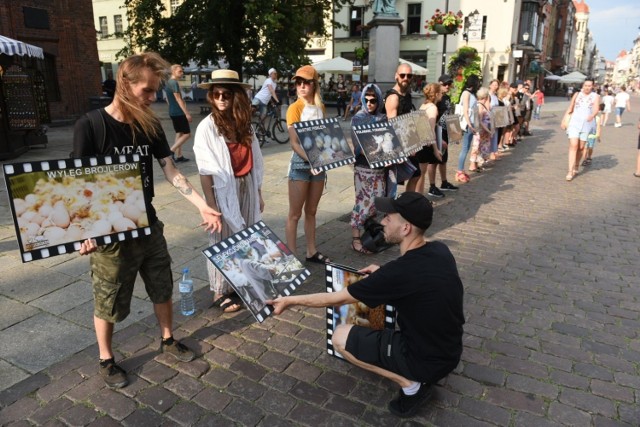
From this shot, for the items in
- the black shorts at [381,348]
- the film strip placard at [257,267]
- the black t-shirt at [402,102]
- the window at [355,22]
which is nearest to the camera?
the black shorts at [381,348]

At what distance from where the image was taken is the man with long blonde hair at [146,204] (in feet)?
8.57

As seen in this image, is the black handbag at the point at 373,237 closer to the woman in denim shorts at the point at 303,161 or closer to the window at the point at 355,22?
the woman in denim shorts at the point at 303,161

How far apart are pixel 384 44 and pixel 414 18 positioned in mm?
27501

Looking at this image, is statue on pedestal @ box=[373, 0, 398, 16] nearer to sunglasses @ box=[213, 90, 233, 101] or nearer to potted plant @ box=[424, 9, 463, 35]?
potted plant @ box=[424, 9, 463, 35]

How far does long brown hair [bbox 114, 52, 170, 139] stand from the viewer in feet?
8.54

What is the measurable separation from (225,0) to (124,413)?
1906 centimetres

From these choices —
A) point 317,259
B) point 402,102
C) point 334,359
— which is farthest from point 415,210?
point 402,102

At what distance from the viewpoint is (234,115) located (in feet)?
11.6

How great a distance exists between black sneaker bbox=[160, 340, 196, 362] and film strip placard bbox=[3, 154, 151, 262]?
3.29ft

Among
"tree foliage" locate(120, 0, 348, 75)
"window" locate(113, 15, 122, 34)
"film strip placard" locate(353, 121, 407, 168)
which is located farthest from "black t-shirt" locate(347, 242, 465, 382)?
"window" locate(113, 15, 122, 34)

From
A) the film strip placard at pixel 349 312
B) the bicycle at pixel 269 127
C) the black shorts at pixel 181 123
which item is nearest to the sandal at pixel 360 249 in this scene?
the film strip placard at pixel 349 312

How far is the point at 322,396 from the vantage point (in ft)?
9.50

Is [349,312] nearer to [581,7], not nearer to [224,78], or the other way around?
[224,78]

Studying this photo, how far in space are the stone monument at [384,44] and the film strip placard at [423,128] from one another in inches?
294
